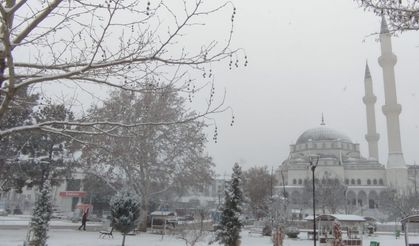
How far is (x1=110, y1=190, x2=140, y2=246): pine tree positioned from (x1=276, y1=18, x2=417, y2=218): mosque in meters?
49.4

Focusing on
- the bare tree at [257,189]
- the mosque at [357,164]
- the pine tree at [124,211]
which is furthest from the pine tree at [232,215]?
the mosque at [357,164]

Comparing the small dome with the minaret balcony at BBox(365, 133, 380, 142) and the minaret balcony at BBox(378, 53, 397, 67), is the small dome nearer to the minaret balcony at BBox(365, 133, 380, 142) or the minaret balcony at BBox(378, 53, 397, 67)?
the minaret balcony at BBox(365, 133, 380, 142)

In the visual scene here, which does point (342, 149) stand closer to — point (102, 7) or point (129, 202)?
point (129, 202)

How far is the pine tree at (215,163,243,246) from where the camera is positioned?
16.5 m

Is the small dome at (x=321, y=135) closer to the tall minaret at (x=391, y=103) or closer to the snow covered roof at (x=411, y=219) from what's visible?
the tall minaret at (x=391, y=103)

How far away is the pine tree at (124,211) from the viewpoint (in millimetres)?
19281

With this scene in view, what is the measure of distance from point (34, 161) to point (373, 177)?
224 ft

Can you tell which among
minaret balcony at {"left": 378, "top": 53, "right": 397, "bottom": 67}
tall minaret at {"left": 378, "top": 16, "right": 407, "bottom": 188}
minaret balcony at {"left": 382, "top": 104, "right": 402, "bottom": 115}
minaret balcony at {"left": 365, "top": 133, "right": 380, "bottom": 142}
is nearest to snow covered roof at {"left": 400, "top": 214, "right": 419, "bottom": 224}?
tall minaret at {"left": 378, "top": 16, "right": 407, "bottom": 188}

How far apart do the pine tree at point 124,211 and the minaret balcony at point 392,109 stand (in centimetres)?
5489

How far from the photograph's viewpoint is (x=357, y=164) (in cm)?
8531

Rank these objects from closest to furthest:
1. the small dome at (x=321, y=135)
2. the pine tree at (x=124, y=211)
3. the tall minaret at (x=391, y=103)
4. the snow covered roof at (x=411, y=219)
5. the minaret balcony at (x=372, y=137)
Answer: the snow covered roof at (x=411, y=219) < the pine tree at (x=124, y=211) < the tall minaret at (x=391, y=103) < the minaret balcony at (x=372, y=137) < the small dome at (x=321, y=135)

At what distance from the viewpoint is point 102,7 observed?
5902 mm

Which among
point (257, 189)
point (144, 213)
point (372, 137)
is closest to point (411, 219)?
point (144, 213)

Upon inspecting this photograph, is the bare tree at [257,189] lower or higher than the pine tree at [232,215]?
higher
